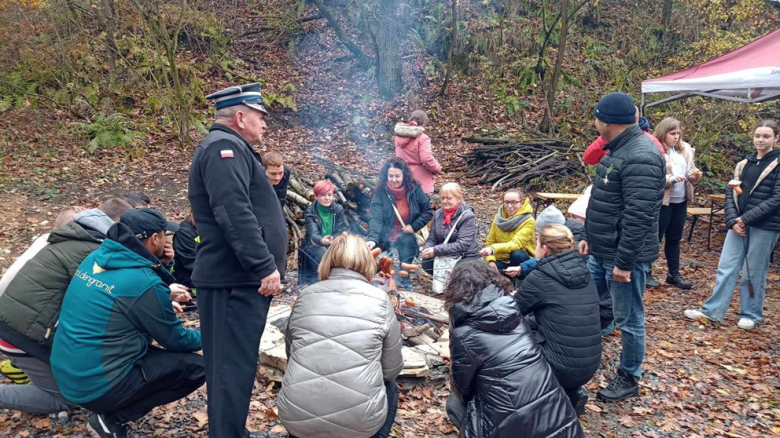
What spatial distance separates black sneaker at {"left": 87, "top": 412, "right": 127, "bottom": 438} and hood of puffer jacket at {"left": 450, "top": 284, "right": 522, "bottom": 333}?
220 cm

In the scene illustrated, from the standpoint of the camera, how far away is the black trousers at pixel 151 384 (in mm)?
3025

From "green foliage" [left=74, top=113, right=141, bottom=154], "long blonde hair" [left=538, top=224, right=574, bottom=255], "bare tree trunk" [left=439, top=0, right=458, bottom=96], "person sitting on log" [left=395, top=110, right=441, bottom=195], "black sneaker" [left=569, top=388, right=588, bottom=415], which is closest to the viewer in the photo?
"long blonde hair" [left=538, top=224, right=574, bottom=255]

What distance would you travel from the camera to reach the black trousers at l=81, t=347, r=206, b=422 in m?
3.03

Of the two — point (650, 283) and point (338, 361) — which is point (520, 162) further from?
point (338, 361)

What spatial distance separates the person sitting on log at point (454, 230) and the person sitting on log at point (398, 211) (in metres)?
0.41

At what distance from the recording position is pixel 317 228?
5.82 metres

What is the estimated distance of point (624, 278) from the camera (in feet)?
12.1

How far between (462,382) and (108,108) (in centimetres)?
1174

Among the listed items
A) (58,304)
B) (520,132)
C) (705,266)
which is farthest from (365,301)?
(520,132)

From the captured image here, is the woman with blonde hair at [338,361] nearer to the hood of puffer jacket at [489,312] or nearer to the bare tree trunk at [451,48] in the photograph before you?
the hood of puffer jacket at [489,312]

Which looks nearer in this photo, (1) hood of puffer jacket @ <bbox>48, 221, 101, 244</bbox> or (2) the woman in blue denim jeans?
(1) hood of puffer jacket @ <bbox>48, 221, 101, 244</bbox>

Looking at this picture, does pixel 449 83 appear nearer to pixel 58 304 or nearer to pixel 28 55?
pixel 28 55

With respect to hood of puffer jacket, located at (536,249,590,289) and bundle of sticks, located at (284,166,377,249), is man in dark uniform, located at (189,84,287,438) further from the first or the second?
bundle of sticks, located at (284,166,377,249)

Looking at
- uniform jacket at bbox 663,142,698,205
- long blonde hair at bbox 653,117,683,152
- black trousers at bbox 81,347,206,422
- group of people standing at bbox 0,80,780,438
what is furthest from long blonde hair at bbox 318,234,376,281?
long blonde hair at bbox 653,117,683,152
